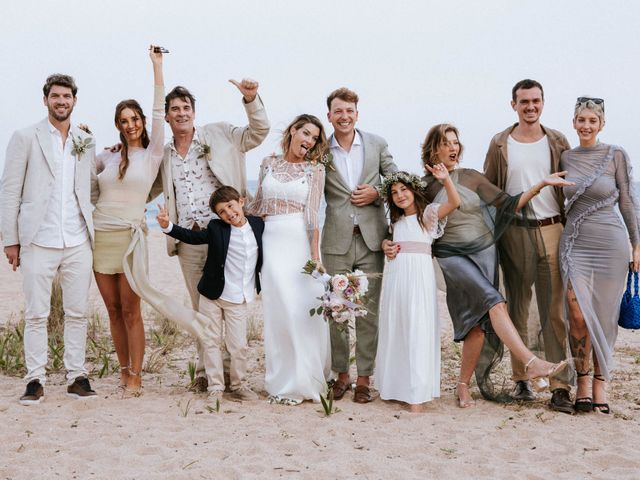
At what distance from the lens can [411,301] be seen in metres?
5.34

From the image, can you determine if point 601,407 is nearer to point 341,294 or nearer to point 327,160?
point 341,294

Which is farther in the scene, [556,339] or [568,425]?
[556,339]

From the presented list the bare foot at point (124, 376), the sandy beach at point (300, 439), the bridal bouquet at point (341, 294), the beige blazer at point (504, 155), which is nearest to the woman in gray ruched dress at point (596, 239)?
the beige blazer at point (504, 155)

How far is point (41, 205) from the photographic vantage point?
529 centimetres

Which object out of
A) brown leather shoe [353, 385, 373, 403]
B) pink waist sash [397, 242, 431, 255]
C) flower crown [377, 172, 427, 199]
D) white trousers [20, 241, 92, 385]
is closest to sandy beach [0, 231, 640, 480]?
brown leather shoe [353, 385, 373, 403]

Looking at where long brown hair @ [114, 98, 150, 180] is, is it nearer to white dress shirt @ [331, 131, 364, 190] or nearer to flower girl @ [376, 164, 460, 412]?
white dress shirt @ [331, 131, 364, 190]

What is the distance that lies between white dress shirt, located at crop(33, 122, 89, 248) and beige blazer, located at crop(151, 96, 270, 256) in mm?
662

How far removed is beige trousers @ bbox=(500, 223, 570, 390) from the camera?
5535 mm

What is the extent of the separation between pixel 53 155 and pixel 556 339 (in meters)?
4.09

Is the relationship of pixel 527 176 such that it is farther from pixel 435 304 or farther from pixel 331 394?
pixel 331 394

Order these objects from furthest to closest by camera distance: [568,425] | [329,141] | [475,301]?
[329,141], [475,301], [568,425]

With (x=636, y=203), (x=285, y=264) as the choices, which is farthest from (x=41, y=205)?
(x=636, y=203)

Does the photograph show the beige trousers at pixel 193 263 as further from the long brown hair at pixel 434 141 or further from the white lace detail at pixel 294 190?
the long brown hair at pixel 434 141

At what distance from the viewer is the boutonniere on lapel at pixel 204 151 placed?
5.59 m
